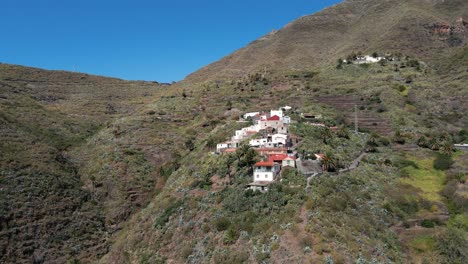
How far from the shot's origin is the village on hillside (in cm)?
4050

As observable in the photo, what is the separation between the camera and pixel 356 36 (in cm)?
13038

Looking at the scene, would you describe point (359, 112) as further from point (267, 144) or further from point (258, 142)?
point (267, 144)

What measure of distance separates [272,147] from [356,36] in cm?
9440

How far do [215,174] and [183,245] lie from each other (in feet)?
35.8

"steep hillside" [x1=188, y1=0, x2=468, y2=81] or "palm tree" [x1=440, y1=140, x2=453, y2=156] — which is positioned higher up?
"steep hillside" [x1=188, y1=0, x2=468, y2=81]

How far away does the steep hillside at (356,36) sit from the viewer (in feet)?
365

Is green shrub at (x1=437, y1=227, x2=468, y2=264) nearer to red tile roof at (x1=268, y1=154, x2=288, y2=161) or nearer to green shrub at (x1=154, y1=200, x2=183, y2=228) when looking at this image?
red tile roof at (x1=268, y1=154, x2=288, y2=161)

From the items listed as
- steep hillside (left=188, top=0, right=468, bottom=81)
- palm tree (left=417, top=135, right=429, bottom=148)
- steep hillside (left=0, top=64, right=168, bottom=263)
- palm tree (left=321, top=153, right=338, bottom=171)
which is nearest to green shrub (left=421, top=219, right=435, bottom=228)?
palm tree (left=321, top=153, right=338, bottom=171)

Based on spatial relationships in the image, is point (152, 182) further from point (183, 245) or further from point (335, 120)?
point (335, 120)

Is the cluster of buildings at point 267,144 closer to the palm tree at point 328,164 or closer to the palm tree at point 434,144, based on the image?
the palm tree at point 328,164

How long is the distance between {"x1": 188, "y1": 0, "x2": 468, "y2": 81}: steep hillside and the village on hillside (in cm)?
5763

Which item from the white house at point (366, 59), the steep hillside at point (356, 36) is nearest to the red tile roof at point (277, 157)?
the white house at point (366, 59)

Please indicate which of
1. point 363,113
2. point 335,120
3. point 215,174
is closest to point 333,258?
point 215,174

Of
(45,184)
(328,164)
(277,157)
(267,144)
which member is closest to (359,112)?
(267,144)
